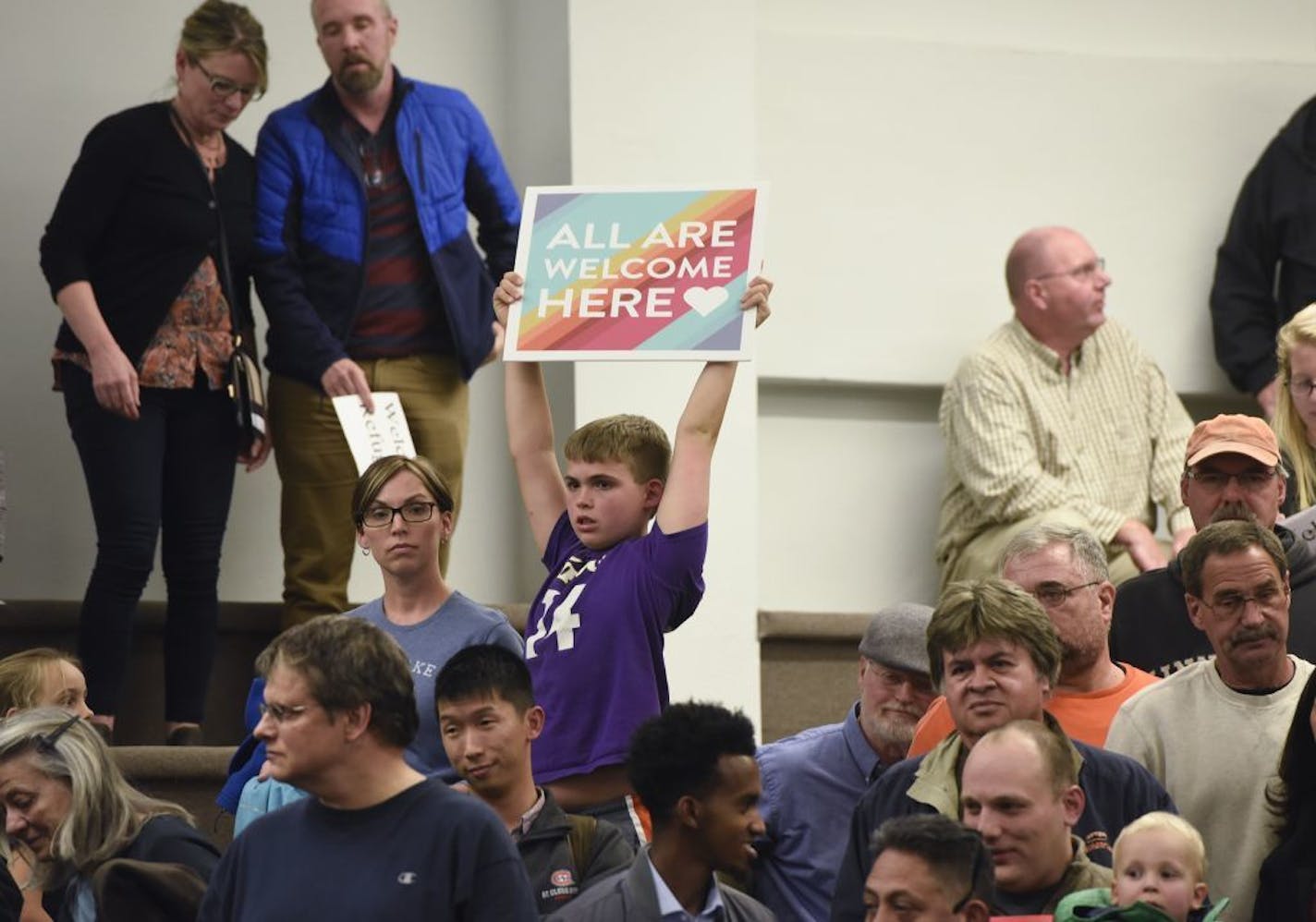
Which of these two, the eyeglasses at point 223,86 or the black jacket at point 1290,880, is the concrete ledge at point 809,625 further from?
the black jacket at point 1290,880

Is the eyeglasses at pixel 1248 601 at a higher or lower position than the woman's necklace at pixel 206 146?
lower

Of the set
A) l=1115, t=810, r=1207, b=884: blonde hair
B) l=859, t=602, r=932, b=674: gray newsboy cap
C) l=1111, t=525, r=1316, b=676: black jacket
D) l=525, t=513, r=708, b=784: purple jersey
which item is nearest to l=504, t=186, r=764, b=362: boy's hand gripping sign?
l=525, t=513, r=708, b=784: purple jersey

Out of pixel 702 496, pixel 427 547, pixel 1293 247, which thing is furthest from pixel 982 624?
pixel 1293 247

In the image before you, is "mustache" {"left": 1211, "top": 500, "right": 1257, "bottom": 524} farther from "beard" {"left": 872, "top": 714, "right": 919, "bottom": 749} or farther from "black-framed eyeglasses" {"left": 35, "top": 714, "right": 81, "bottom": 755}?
"black-framed eyeglasses" {"left": 35, "top": 714, "right": 81, "bottom": 755}

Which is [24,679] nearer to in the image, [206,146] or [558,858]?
[558,858]

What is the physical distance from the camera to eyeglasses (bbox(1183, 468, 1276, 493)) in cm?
540

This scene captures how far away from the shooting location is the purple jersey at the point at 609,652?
4910mm

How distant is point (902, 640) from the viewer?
5098mm

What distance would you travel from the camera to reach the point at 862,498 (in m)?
8.64

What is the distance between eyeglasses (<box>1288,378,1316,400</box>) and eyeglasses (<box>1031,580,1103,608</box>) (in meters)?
0.82

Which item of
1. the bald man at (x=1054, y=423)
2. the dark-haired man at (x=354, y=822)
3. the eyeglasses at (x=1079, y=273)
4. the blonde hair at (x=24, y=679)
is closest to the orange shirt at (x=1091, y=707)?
the dark-haired man at (x=354, y=822)

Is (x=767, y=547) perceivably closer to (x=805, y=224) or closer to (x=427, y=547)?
(x=805, y=224)

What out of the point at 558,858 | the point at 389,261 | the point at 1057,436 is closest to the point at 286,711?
the point at 558,858

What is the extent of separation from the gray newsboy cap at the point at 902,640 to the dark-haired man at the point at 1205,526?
551 millimetres
